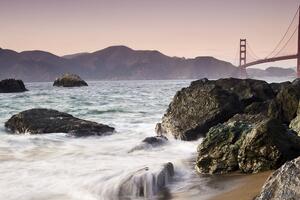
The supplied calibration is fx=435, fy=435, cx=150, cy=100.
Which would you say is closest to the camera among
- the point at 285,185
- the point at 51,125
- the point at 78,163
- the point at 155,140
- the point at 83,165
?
the point at 285,185

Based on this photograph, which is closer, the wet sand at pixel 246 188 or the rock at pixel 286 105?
the wet sand at pixel 246 188

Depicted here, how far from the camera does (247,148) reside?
19.7 ft

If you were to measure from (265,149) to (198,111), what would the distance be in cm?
417

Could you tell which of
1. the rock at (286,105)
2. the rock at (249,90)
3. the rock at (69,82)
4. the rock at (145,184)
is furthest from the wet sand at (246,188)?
the rock at (69,82)

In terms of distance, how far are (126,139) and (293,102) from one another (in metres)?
4.03

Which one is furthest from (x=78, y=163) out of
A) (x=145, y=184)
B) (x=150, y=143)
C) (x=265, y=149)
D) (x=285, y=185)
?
(x=285, y=185)

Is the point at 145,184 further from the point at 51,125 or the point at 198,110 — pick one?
the point at 51,125

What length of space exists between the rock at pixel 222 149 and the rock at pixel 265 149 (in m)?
0.18

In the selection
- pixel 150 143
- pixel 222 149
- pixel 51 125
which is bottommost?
pixel 150 143

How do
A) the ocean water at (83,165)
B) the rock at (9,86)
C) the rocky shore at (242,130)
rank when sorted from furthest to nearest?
the rock at (9,86) → the rocky shore at (242,130) → the ocean water at (83,165)

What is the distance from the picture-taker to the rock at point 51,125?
1070 cm

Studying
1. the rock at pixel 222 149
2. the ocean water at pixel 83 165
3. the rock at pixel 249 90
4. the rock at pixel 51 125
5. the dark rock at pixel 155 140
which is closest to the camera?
the ocean water at pixel 83 165

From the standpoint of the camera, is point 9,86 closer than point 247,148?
No

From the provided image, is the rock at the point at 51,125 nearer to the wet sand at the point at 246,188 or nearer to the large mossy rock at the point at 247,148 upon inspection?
the large mossy rock at the point at 247,148
